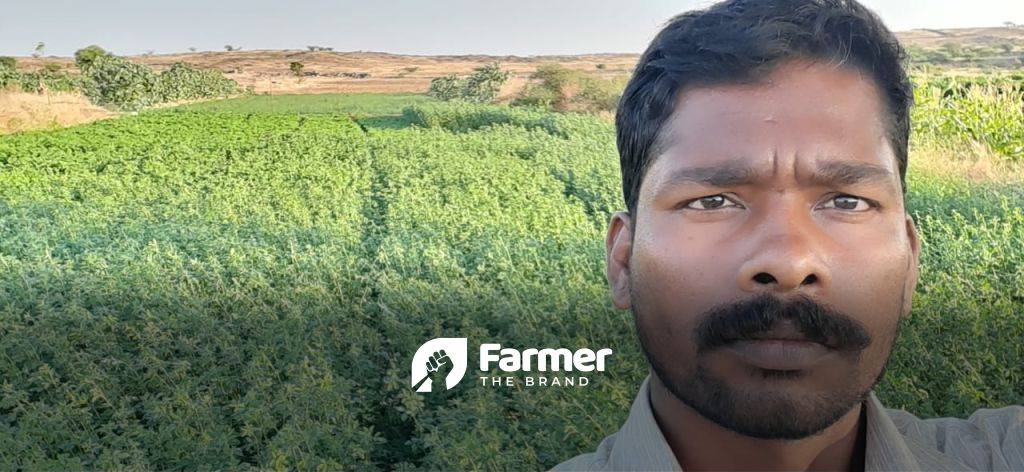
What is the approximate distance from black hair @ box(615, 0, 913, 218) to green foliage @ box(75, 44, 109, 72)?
33454mm

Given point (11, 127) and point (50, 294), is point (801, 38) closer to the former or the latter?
point (50, 294)

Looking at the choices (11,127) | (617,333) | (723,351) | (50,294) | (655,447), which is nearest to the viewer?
(723,351)

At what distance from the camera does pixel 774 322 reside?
1.10 metres

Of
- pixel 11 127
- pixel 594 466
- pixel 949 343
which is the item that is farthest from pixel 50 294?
pixel 11 127

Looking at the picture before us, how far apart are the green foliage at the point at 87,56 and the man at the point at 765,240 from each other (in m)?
33.5

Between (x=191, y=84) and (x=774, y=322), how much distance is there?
115 feet

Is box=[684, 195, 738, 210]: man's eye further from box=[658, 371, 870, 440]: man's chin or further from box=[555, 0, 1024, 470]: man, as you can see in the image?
box=[658, 371, 870, 440]: man's chin

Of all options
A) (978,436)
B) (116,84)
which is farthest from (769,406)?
(116,84)

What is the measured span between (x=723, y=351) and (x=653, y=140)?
0.28 meters

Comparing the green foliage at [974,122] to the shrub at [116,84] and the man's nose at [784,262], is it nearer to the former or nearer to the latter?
the man's nose at [784,262]

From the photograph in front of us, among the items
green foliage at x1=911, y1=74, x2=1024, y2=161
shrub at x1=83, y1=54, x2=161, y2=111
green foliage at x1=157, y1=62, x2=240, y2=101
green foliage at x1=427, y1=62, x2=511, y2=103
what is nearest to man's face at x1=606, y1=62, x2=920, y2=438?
green foliage at x1=911, y1=74, x2=1024, y2=161

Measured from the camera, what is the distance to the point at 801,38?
1.25 m

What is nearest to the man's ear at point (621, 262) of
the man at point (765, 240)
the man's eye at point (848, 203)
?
the man at point (765, 240)

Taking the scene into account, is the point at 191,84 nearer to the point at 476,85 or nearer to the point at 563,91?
the point at 476,85
